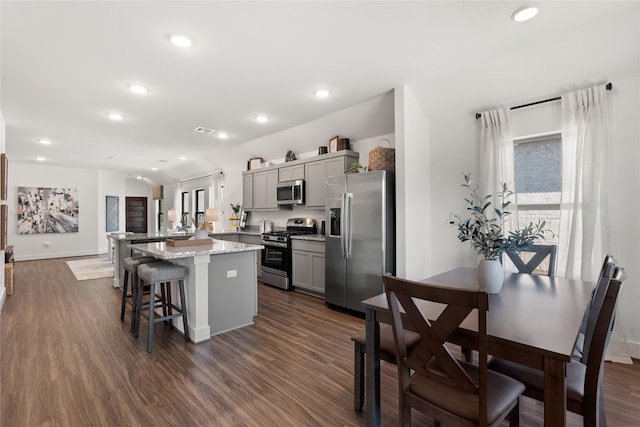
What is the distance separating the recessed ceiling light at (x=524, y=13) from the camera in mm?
2184

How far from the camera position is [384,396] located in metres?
2.12

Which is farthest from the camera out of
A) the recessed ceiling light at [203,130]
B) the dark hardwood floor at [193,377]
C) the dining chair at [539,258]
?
the recessed ceiling light at [203,130]

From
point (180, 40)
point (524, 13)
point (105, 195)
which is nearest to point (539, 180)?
point (524, 13)

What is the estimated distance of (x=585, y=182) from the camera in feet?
8.87

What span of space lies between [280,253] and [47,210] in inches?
302

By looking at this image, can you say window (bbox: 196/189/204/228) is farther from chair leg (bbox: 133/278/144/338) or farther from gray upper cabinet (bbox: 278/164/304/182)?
chair leg (bbox: 133/278/144/338)

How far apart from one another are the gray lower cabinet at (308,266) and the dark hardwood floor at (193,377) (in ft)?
2.81

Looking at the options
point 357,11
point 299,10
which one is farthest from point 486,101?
point 299,10

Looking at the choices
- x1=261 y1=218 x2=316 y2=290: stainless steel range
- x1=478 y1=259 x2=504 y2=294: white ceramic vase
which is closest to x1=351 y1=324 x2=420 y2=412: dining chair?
x1=478 y1=259 x2=504 y2=294: white ceramic vase

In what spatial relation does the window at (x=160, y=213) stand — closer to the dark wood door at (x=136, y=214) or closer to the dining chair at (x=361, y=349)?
the dark wood door at (x=136, y=214)

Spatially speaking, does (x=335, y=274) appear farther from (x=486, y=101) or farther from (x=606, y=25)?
(x=606, y=25)

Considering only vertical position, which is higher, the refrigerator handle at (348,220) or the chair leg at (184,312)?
the refrigerator handle at (348,220)

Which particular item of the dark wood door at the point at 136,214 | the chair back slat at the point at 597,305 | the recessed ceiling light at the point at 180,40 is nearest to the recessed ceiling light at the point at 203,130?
the recessed ceiling light at the point at 180,40

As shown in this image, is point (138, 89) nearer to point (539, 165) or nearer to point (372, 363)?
point (372, 363)
